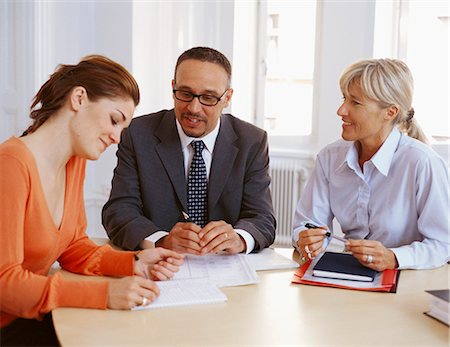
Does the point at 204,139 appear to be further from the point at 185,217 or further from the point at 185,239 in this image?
the point at 185,239

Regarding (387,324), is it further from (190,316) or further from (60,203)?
(60,203)

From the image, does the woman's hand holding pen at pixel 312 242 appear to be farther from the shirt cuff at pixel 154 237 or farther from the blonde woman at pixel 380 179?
the shirt cuff at pixel 154 237

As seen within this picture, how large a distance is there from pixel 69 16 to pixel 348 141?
2381 millimetres

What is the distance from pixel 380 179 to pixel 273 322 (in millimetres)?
862

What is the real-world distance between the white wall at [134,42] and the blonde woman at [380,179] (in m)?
1.70

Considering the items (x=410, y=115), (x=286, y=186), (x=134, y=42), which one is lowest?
(x=286, y=186)

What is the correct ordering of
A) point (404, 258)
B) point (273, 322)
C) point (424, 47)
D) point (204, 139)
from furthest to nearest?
point (424, 47) → point (204, 139) → point (404, 258) → point (273, 322)

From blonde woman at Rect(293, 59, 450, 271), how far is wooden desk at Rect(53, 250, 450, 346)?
0.36 metres

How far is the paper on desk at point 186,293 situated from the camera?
4.93 ft

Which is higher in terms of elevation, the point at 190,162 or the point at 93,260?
the point at 190,162

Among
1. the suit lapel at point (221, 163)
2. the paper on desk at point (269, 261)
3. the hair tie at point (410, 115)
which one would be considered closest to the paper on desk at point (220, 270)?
the paper on desk at point (269, 261)

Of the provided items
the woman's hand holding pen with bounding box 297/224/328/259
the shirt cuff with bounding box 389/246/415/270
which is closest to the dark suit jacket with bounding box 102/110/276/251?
the woman's hand holding pen with bounding box 297/224/328/259

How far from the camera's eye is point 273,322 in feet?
4.62

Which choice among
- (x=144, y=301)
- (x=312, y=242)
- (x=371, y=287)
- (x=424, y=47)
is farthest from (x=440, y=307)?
(x=424, y=47)
